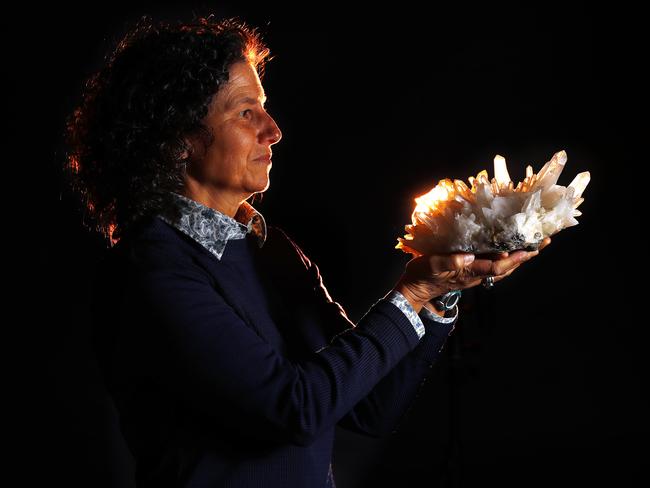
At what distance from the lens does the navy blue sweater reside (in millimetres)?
981

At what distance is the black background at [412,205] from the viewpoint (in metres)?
2.45

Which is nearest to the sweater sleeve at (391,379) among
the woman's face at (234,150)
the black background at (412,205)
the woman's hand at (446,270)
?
the woman's hand at (446,270)

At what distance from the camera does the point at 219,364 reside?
97 cm

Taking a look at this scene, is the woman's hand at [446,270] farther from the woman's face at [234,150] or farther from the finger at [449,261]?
the woman's face at [234,150]

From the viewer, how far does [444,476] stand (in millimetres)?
2906

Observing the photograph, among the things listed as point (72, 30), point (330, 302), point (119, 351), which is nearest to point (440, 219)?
point (330, 302)

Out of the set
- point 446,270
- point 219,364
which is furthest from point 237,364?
point 446,270

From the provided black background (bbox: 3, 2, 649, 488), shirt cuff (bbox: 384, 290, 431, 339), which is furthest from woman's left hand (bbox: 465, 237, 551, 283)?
black background (bbox: 3, 2, 649, 488)

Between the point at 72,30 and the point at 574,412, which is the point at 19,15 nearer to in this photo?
the point at 72,30

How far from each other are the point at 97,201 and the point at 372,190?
1.97m

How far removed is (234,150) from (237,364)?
417mm

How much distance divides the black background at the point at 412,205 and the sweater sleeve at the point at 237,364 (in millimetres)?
1631

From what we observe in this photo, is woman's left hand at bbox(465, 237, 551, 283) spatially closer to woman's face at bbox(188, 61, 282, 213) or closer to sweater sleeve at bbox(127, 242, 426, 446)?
sweater sleeve at bbox(127, 242, 426, 446)

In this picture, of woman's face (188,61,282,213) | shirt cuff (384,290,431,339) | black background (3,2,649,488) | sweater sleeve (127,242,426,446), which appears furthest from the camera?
black background (3,2,649,488)
